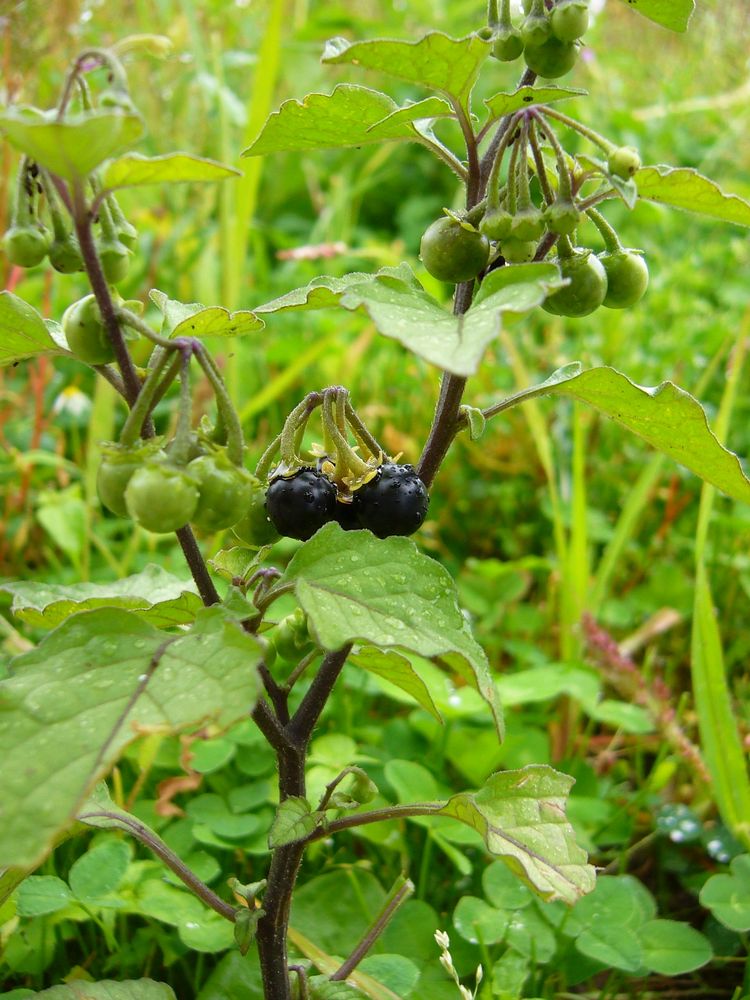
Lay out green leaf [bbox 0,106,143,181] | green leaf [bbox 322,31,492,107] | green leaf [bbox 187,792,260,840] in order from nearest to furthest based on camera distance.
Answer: green leaf [bbox 0,106,143,181]
green leaf [bbox 322,31,492,107]
green leaf [bbox 187,792,260,840]

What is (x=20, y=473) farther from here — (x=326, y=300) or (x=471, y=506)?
(x=326, y=300)

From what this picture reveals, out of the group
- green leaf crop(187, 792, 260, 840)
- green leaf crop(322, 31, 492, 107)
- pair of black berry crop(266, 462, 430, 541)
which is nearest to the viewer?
green leaf crop(322, 31, 492, 107)

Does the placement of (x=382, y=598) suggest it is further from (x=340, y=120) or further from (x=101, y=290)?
(x=340, y=120)

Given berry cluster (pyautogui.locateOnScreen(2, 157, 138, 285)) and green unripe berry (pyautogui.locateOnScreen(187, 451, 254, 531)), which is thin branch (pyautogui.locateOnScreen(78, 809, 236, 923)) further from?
berry cluster (pyautogui.locateOnScreen(2, 157, 138, 285))

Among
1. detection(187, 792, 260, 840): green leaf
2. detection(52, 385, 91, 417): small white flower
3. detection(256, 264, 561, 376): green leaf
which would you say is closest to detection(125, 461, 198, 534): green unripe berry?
detection(256, 264, 561, 376): green leaf

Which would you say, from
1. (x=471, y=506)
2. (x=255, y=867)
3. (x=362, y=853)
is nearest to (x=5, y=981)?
(x=255, y=867)

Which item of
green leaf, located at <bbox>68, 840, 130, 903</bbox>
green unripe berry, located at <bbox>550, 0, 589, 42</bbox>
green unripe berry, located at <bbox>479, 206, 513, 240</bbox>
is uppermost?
green unripe berry, located at <bbox>550, 0, 589, 42</bbox>
